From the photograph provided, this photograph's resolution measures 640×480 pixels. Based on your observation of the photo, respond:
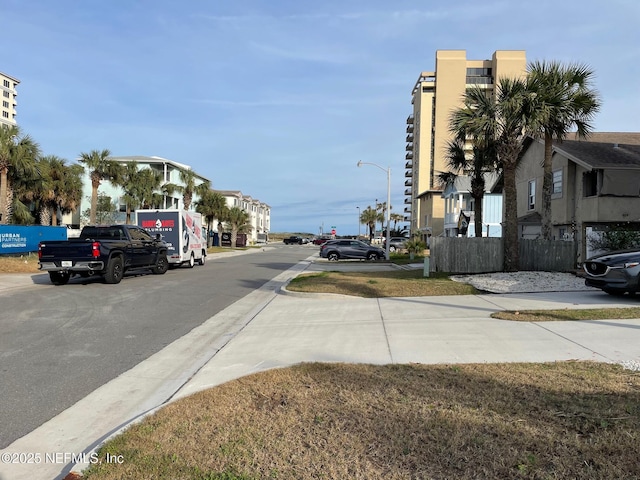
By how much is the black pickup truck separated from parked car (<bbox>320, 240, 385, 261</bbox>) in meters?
17.0

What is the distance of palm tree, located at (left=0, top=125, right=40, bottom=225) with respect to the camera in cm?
2516

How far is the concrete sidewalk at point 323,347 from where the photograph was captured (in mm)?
4496

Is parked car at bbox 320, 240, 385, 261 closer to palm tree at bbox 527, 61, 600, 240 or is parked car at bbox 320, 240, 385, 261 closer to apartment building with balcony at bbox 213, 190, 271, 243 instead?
palm tree at bbox 527, 61, 600, 240

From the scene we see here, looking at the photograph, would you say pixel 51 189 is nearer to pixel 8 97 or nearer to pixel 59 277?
pixel 59 277

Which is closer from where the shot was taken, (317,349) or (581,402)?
(581,402)

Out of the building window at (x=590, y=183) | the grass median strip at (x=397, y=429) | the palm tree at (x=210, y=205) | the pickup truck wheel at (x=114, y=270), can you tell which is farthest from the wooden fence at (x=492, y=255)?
the palm tree at (x=210, y=205)

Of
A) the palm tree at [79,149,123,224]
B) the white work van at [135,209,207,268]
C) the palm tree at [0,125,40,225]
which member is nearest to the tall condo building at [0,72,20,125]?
the palm tree at [79,149,123,224]

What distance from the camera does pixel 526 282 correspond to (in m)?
14.0

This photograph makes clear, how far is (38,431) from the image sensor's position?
4316mm

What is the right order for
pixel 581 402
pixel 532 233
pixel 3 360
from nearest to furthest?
pixel 581 402 → pixel 3 360 → pixel 532 233

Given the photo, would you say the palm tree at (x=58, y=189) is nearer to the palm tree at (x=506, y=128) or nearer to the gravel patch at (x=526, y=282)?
the palm tree at (x=506, y=128)

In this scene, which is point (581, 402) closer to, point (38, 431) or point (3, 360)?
point (38, 431)

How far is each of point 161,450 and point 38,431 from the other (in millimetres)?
1553

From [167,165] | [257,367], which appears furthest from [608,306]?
[167,165]
